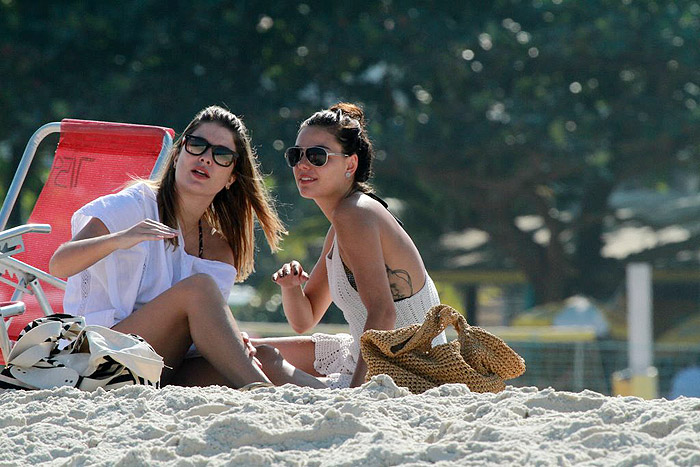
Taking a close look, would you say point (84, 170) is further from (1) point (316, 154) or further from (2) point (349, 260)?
(2) point (349, 260)

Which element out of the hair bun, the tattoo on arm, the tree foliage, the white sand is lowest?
the white sand

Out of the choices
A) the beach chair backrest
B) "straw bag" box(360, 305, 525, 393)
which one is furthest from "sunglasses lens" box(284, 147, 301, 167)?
the beach chair backrest

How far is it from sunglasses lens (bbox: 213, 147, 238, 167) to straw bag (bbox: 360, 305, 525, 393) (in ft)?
3.40

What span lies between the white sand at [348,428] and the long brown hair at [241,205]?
1369mm

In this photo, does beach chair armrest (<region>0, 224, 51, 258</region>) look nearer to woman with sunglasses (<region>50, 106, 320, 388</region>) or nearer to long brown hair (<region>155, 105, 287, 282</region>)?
woman with sunglasses (<region>50, 106, 320, 388</region>)

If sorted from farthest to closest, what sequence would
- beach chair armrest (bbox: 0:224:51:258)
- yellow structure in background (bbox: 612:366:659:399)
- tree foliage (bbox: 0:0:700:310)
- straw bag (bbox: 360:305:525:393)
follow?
1. tree foliage (bbox: 0:0:700:310)
2. yellow structure in background (bbox: 612:366:659:399)
3. beach chair armrest (bbox: 0:224:51:258)
4. straw bag (bbox: 360:305:525:393)

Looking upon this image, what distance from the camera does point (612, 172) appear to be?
15.0 metres

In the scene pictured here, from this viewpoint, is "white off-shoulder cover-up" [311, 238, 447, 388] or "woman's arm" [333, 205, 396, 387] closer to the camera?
"woman's arm" [333, 205, 396, 387]

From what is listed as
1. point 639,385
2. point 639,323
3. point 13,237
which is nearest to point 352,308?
point 13,237

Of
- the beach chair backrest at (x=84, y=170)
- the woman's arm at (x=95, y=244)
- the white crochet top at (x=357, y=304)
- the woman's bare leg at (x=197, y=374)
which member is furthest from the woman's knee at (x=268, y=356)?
the beach chair backrest at (x=84, y=170)

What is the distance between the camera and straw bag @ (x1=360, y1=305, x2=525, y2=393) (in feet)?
10.0

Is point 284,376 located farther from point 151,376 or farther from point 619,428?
point 619,428

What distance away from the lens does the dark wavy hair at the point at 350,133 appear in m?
3.77

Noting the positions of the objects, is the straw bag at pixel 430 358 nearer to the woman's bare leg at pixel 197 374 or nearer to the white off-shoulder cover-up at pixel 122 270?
the woman's bare leg at pixel 197 374
